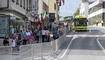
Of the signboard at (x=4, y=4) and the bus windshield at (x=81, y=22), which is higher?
the signboard at (x=4, y=4)

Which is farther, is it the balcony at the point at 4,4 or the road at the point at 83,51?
the balcony at the point at 4,4

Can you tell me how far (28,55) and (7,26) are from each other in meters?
14.9

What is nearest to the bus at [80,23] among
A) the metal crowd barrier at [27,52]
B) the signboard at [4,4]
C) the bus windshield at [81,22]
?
the bus windshield at [81,22]

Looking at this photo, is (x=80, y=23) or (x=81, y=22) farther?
(x=80, y=23)

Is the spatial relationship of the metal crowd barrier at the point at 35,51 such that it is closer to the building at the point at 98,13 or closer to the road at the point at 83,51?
the road at the point at 83,51

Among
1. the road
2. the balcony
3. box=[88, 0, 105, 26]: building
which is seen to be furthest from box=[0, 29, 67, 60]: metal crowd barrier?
box=[88, 0, 105, 26]: building

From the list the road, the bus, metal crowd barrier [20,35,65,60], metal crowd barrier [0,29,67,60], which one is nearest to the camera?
metal crowd barrier [0,29,67,60]

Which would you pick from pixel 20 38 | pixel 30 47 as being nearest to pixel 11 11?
pixel 20 38

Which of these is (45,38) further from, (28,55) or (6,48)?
(6,48)

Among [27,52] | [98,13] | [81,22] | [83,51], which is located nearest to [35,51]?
[27,52]

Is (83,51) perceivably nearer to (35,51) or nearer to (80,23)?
(35,51)

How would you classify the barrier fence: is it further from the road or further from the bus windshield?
the bus windshield

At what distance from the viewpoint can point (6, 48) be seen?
12.5m

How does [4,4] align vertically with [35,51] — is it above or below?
above
